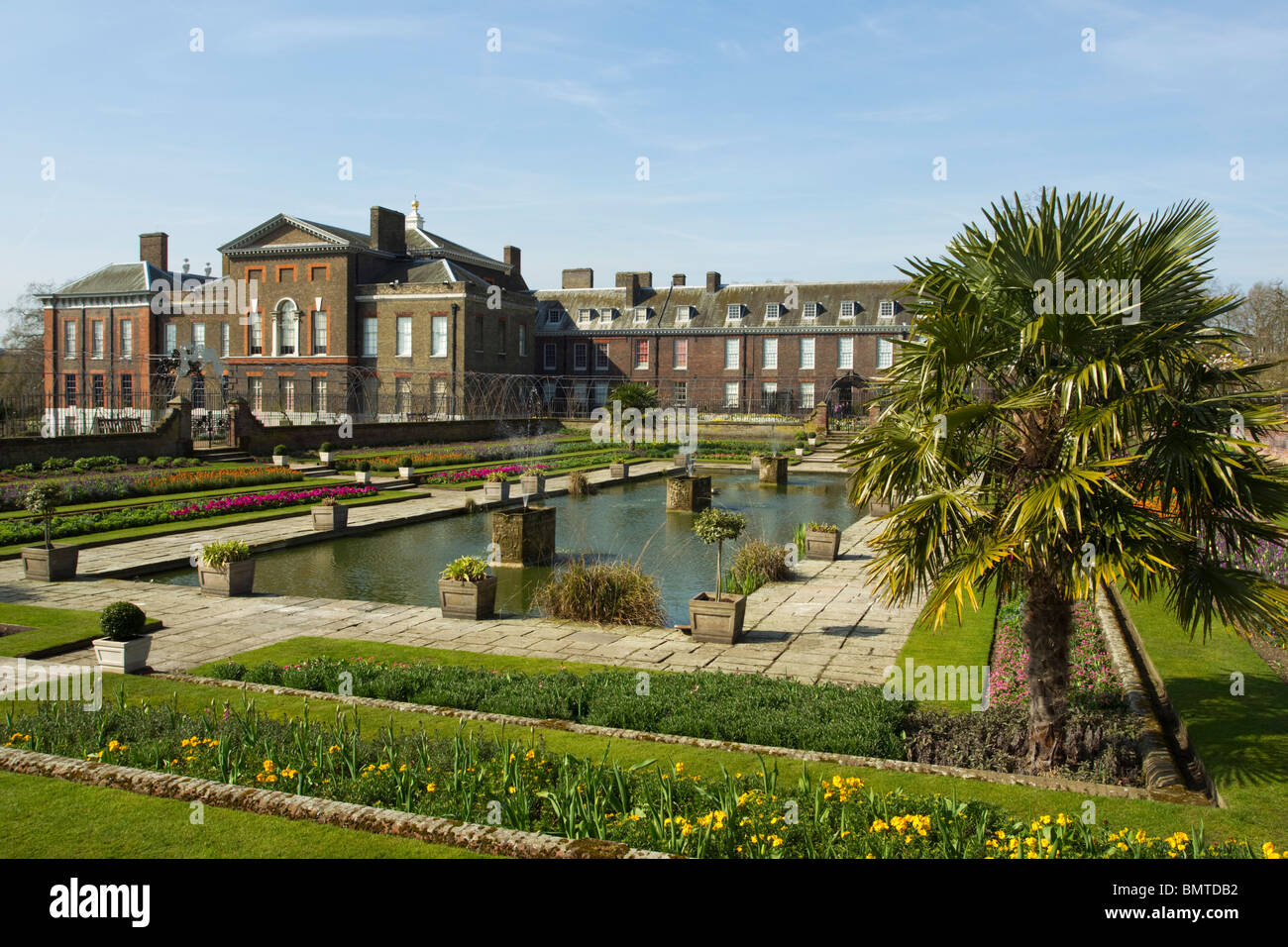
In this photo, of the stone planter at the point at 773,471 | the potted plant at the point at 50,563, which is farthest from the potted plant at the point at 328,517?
the stone planter at the point at 773,471

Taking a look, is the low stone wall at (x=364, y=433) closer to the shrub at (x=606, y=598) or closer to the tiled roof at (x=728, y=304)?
the tiled roof at (x=728, y=304)

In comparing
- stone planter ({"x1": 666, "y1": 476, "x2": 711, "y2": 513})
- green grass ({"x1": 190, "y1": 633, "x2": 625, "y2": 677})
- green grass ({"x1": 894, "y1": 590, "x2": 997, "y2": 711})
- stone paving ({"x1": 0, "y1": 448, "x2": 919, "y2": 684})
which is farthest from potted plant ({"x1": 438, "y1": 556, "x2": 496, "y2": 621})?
stone planter ({"x1": 666, "y1": 476, "x2": 711, "y2": 513})

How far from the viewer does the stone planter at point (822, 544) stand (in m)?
16.4

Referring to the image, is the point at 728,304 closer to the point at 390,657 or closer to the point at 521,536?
the point at 521,536

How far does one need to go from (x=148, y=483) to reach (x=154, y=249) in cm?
4076

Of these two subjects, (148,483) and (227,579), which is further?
(148,483)

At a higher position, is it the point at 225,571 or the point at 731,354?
the point at 731,354

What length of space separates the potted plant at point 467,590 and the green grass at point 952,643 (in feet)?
17.0

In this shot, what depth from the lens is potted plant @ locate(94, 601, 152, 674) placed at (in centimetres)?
901

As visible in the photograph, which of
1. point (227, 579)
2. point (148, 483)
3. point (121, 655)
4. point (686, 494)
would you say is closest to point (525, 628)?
point (121, 655)

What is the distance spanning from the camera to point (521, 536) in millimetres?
15852

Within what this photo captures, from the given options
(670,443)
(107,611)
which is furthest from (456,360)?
(107,611)

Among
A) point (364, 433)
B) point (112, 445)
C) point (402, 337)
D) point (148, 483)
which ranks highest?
point (402, 337)
